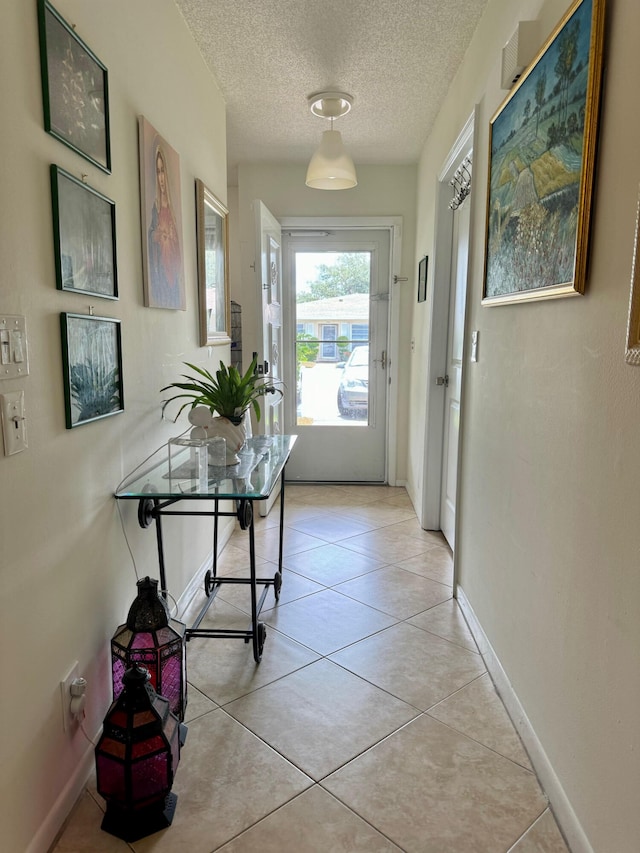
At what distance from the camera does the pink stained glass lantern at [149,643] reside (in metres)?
1.56

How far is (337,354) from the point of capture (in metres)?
4.44

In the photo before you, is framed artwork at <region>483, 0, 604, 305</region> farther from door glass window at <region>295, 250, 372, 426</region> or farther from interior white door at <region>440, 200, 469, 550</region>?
door glass window at <region>295, 250, 372, 426</region>

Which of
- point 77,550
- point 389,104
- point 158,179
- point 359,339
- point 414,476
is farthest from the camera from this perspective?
point 359,339

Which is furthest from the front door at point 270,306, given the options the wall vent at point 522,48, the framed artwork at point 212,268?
the wall vent at point 522,48

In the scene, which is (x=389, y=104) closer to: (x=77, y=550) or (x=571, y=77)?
(x=571, y=77)

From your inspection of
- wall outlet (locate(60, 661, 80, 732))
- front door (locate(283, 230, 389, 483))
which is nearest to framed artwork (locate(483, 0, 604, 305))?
wall outlet (locate(60, 661, 80, 732))

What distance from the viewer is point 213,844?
131 centimetres

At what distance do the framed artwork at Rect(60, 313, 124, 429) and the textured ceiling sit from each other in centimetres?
152

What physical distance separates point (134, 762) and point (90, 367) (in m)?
1.00

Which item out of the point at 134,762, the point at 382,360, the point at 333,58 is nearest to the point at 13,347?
the point at 134,762

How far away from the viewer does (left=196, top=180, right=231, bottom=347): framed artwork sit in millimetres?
2580

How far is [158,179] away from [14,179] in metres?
0.95

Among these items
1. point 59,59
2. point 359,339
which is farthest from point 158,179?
point 359,339

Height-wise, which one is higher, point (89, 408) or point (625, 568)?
point (89, 408)
